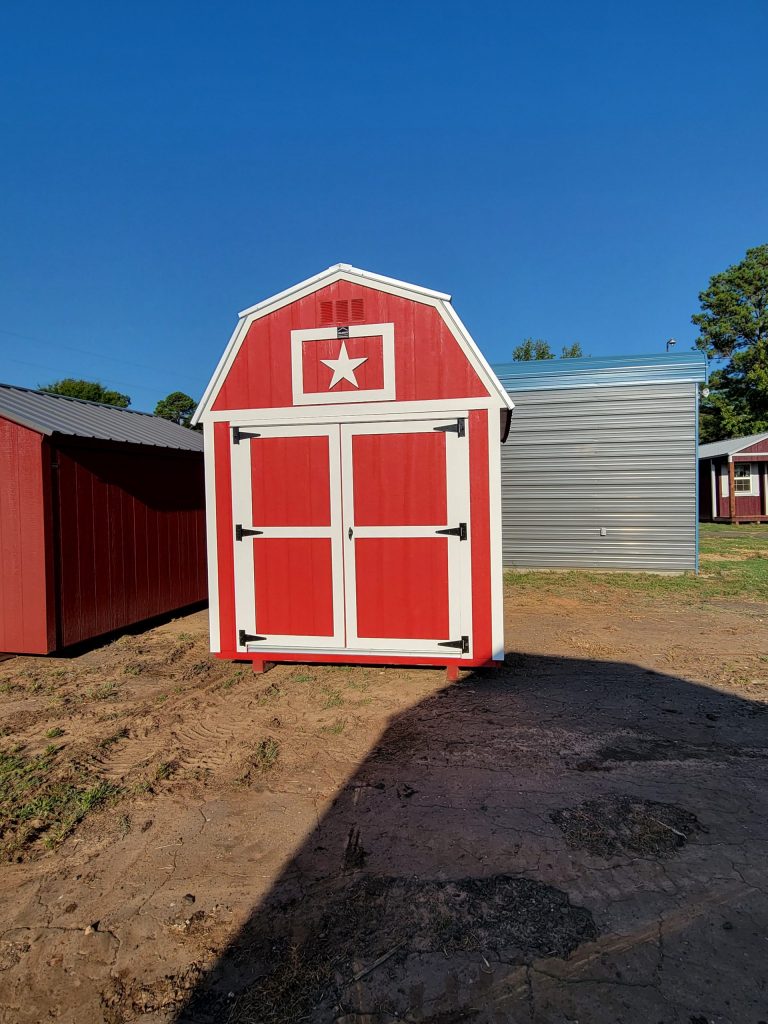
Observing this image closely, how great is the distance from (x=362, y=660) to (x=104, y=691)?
2.40 meters

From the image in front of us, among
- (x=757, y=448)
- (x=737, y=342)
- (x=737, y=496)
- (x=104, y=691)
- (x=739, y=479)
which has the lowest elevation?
(x=104, y=691)

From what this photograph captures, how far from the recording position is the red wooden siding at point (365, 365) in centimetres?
511

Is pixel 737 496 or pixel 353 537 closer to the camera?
pixel 353 537

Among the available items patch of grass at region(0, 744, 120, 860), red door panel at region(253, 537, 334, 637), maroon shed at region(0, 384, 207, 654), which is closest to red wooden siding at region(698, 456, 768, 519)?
maroon shed at region(0, 384, 207, 654)

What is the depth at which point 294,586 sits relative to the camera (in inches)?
213

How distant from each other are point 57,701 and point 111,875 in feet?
9.65

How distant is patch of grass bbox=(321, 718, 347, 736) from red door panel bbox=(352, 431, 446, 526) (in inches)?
68.1

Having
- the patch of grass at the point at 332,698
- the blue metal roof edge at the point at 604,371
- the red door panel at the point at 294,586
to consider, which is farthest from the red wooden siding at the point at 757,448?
the patch of grass at the point at 332,698

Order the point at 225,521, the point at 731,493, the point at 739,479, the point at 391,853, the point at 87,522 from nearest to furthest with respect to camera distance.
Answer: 1. the point at 391,853
2. the point at 225,521
3. the point at 87,522
4. the point at 731,493
5. the point at 739,479

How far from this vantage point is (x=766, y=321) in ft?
101

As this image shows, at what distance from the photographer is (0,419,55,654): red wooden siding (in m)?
6.14

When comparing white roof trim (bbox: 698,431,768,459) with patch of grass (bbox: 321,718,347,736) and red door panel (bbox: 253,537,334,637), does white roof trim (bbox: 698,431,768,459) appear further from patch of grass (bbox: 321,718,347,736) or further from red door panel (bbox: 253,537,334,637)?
patch of grass (bbox: 321,718,347,736)

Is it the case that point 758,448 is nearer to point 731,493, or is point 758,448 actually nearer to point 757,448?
point 757,448

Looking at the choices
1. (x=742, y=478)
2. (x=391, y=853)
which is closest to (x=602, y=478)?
(x=391, y=853)
